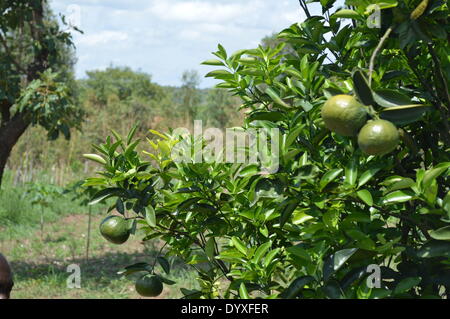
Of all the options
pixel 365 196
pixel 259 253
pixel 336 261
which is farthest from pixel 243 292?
pixel 365 196

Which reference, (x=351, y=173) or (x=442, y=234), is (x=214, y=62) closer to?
(x=351, y=173)

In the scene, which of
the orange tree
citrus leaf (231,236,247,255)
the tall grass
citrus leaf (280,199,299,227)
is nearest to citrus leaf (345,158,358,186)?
the orange tree

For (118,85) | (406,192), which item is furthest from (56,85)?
(118,85)

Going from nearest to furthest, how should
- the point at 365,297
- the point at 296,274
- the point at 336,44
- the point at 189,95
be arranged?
1. the point at 365,297
2. the point at 296,274
3. the point at 336,44
4. the point at 189,95

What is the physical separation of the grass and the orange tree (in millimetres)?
2255

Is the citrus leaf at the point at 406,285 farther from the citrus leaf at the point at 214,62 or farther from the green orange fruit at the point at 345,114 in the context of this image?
the citrus leaf at the point at 214,62

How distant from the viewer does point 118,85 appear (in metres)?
32.0

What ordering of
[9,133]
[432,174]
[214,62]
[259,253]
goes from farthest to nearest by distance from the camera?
[9,133]
[214,62]
[259,253]
[432,174]

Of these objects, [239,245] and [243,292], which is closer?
[243,292]

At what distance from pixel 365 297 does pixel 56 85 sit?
4540mm

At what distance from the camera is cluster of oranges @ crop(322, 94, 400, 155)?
977 mm

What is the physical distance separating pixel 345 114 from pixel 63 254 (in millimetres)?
6363

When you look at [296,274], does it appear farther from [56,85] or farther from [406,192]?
[56,85]

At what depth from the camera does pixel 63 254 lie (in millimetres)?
6797
